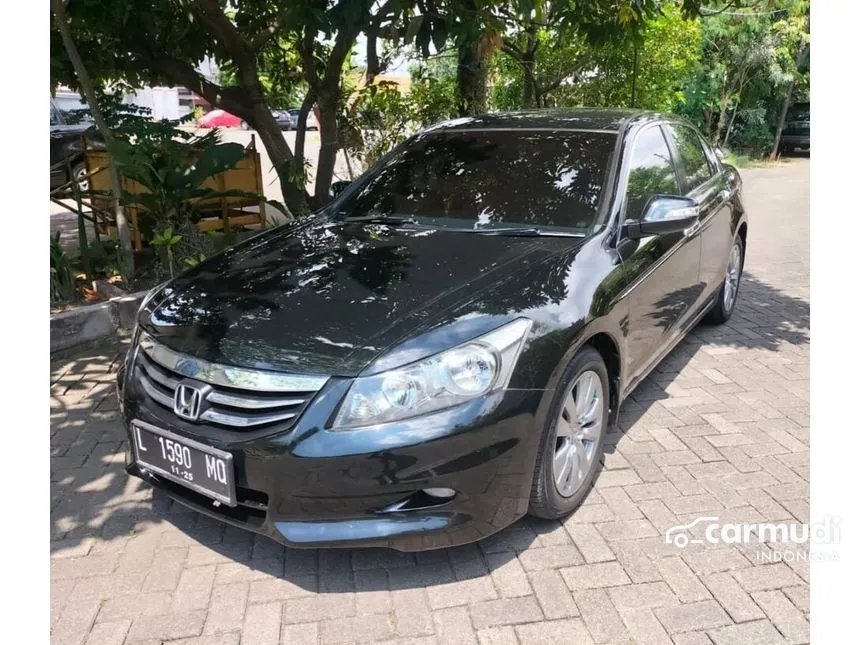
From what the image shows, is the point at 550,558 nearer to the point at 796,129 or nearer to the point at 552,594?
the point at 552,594

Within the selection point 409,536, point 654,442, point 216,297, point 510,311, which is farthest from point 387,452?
point 654,442

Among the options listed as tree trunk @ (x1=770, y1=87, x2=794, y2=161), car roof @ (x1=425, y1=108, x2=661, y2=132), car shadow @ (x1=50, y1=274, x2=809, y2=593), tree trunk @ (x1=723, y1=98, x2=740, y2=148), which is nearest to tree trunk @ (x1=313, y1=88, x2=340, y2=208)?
car roof @ (x1=425, y1=108, x2=661, y2=132)

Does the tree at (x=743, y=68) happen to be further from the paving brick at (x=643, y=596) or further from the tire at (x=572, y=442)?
the paving brick at (x=643, y=596)

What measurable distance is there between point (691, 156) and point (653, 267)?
1524 mm

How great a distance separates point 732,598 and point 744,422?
1503mm

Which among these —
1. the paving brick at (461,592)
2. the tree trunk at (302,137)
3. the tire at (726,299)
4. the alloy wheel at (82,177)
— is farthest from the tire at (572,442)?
the alloy wheel at (82,177)

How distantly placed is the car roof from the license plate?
8.02 ft

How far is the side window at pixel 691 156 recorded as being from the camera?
14.4ft

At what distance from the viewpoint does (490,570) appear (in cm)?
265

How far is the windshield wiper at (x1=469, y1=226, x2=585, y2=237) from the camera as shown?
319cm

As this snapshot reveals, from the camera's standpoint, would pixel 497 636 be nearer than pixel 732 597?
Yes

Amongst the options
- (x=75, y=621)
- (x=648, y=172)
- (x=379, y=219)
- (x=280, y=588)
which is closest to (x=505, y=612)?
(x=280, y=588)

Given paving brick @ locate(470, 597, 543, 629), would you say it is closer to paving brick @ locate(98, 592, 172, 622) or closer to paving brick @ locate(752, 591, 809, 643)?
paving brick @ locate(752, 591, 809, 643)

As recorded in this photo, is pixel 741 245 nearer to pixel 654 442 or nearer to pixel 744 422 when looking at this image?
pixel 744 422
